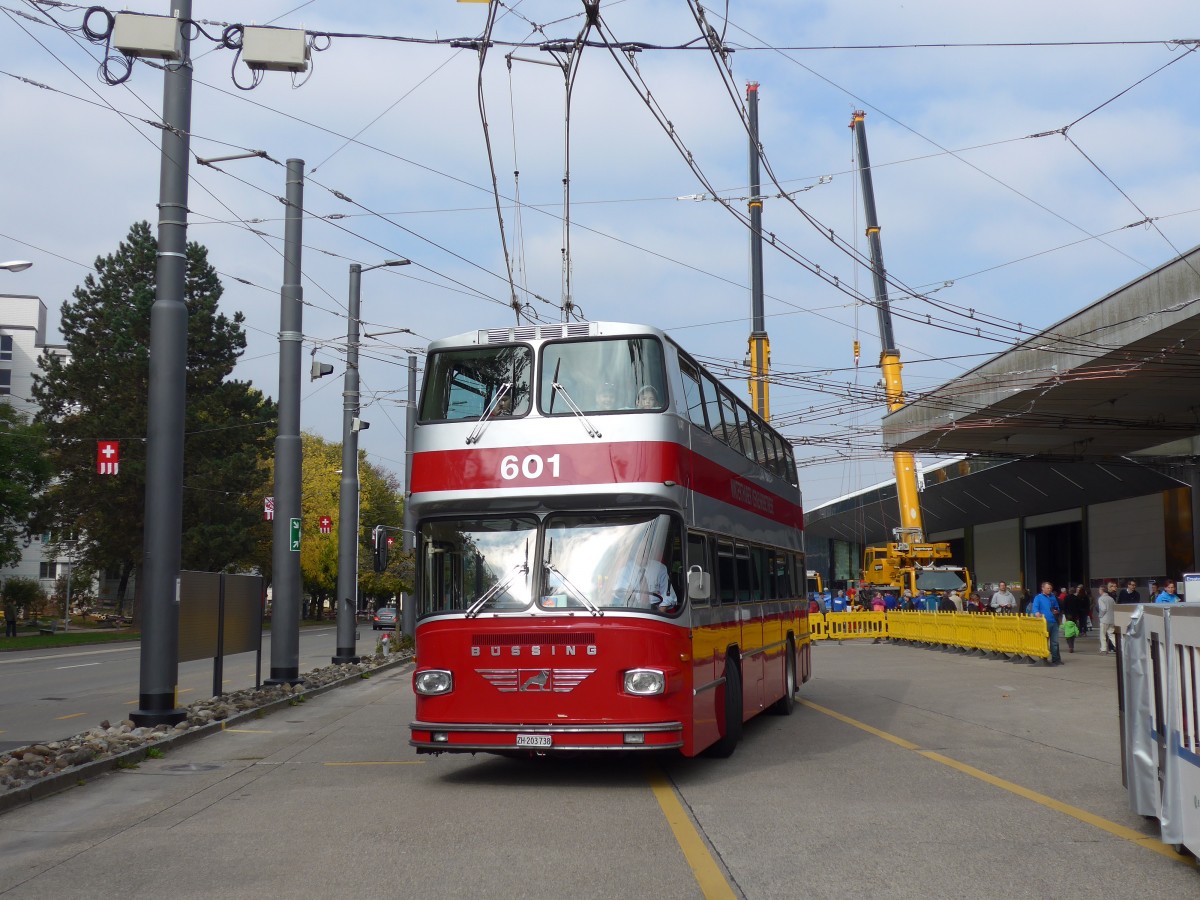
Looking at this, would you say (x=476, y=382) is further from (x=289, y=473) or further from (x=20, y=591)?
(x=20, y=591)

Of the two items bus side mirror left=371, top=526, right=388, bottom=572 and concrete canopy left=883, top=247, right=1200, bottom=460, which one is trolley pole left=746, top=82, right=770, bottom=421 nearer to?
concrete canopy left=883, top=247, right=1200, bottom=460

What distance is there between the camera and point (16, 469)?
5000cm

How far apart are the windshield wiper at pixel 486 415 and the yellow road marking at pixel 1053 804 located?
16.7ft

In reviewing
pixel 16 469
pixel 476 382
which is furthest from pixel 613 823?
pixel 16 469

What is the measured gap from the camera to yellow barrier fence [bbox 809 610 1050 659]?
2794 cm

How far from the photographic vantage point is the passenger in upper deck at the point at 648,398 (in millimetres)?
10883

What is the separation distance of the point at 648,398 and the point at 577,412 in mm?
606

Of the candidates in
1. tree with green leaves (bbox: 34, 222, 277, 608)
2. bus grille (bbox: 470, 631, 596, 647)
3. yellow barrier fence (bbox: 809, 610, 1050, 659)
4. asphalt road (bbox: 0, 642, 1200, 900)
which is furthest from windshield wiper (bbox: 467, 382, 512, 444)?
tree with green leaves (bbox: 34, 222, 277, 608)

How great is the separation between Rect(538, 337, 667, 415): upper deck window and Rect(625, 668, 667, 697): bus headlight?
85.7 inches

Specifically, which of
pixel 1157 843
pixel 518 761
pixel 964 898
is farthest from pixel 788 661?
pixel 964 898

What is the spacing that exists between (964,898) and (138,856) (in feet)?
15.4

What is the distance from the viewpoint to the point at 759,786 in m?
10.6

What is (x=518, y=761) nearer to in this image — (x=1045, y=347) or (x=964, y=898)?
(x=964, y=898)

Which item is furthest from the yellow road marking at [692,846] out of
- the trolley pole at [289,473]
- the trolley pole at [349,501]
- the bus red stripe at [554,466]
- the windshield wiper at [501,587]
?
the trolley pole at [349,501]
